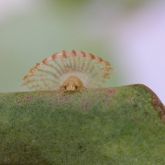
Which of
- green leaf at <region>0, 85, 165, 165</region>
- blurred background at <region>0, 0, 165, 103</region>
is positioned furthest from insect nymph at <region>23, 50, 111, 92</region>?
blurred background at <region>0, 0, 165, 103</region>

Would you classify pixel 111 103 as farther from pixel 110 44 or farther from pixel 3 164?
pixel 110 44

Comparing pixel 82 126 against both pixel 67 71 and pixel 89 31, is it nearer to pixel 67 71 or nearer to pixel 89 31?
pixel 67 71

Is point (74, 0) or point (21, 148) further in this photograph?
point (74, 0)

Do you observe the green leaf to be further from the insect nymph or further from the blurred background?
the blurred background

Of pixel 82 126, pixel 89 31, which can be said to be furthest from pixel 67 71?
pixel 89 31

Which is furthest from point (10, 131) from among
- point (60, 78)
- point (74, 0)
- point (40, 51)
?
point (74, 0)

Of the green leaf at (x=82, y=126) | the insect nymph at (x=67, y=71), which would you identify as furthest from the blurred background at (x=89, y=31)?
the green leaf at (x=82, y=126)

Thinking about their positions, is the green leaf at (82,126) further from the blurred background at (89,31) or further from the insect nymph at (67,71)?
the blurred background at (89,31)
